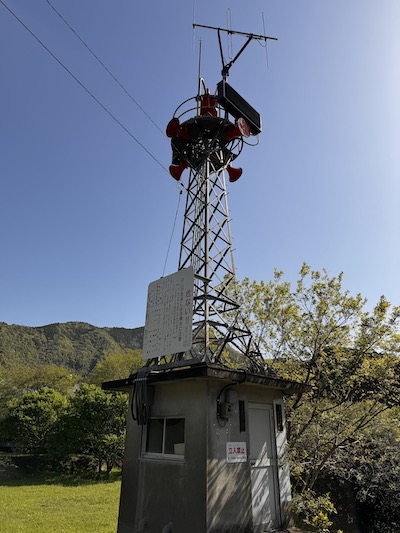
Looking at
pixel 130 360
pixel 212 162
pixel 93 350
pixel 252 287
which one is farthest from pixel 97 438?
pixel 93 350

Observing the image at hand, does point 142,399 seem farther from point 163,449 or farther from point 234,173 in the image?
point 234,173

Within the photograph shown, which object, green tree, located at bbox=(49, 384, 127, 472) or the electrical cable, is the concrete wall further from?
green tree, located at bbox=(49, 384, 127, 472)

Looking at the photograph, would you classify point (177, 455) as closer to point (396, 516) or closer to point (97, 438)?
point (396, 516)

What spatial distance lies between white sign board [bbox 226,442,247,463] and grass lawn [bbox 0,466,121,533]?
6.19 meters

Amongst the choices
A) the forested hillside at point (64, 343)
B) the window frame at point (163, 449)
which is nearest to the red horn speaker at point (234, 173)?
the window frame at point (163, 449)

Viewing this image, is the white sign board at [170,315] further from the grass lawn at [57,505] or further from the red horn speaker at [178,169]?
the grass lawn at [57,505]

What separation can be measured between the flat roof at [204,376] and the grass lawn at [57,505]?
5877mm

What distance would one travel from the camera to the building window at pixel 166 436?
5.02 m

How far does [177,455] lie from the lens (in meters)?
4.93

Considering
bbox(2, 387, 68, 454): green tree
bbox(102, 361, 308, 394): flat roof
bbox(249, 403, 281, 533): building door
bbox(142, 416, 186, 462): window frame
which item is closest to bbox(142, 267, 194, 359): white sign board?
bbox(102, 361, 308, 394): flat roof

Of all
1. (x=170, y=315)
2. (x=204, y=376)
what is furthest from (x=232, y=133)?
(x=204, y=376)

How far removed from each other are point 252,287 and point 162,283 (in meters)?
4.48

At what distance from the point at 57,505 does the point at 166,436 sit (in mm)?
9674

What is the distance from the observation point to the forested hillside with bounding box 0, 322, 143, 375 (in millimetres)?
68688
